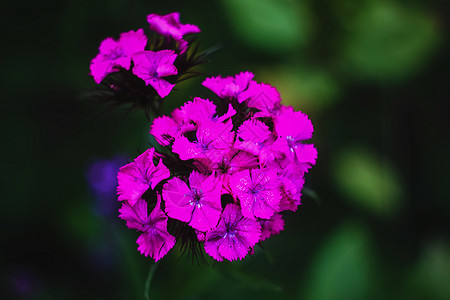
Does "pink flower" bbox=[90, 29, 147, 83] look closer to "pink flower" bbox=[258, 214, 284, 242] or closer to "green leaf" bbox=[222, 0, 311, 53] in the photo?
"pink flower" bbox=[258, 214, 284, 242]

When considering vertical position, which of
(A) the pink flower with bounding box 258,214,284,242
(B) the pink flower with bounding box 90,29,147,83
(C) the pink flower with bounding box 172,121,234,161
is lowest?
(A) the pink flower with bounding box 258,214,284,242

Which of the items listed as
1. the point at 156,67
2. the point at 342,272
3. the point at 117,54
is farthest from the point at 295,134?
the point at 342,272

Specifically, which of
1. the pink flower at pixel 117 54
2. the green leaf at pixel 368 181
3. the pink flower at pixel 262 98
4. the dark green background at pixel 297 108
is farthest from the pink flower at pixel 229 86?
the green leaf at pixel 368 181

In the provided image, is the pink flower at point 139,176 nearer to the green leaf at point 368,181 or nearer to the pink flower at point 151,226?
the pink flower at point 151,226

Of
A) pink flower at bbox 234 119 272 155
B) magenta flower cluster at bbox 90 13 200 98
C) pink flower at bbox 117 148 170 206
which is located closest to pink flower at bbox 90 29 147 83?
magenta flower cluster at bbox 90 13 200 98

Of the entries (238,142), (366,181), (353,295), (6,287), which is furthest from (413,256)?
(6,287)

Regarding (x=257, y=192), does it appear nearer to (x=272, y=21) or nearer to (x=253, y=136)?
(x=253, y=136)
